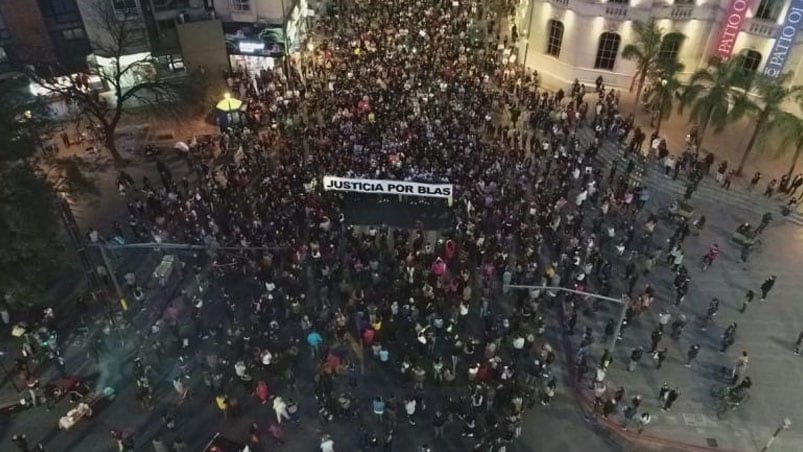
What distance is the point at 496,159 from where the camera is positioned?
3123 cm

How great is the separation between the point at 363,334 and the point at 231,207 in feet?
30.4

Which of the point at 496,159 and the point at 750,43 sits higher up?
the point at 750,43

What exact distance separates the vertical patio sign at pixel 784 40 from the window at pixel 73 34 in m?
39.4

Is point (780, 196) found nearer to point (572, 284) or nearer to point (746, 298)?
point (746, 298)

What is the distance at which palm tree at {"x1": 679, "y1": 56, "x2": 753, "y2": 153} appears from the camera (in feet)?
103

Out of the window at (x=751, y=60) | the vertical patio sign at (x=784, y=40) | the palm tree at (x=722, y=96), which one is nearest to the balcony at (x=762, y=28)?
the vertical patio sign at (x=784, y=40)

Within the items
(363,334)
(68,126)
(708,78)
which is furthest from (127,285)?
(708,78)

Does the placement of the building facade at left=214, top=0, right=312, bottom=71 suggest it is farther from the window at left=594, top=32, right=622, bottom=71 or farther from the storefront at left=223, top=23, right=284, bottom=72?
the window at left=594, top=32, right=622, bottom=71

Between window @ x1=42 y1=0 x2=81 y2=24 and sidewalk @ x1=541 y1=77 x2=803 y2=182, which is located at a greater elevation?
window @ x1=42 y1=0 x2=81 y2=24

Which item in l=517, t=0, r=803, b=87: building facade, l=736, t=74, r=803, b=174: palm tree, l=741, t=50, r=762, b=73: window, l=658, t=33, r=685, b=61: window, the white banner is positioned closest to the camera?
the white banner

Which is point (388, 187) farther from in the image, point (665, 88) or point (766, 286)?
point (665, 88)

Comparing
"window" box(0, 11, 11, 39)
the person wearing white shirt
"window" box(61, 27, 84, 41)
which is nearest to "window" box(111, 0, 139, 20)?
"window" box(61, 27, 84, 41)

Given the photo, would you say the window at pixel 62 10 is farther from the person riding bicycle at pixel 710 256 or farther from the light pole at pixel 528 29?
the person riding bicycle at pixel 710 256

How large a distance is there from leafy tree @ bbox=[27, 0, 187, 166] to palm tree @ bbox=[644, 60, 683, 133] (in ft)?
84.5
